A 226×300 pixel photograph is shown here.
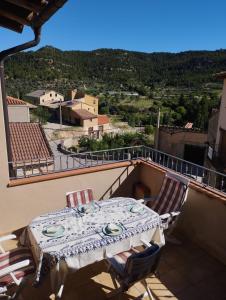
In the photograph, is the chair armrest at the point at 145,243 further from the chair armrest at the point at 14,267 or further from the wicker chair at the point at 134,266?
the chair armrest at the point at 14,267

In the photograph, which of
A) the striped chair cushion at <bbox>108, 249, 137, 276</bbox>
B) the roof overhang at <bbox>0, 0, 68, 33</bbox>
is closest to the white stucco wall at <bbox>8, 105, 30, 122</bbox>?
the roof overhang at <bbox>0, 0, 68, 33</bbox>

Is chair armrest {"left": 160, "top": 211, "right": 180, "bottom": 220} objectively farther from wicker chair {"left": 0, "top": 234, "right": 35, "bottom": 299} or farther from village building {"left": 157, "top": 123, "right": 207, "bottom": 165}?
village building {"left": 157, "top": 123, "right": 207, "bottom": 165}

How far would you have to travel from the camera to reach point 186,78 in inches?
2188

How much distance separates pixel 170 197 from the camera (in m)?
4.37

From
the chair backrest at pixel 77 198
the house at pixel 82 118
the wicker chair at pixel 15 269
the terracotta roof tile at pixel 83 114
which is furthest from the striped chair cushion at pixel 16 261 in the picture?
the terracotta roof tile at pixel 83 114

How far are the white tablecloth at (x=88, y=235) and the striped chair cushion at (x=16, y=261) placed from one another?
0.34 feet

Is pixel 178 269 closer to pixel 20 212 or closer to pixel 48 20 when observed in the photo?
pixel 20 212

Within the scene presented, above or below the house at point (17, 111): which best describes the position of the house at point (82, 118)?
below

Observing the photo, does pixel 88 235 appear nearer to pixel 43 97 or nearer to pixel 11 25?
pixel 11 25

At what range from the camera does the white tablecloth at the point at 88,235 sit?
9.13 feet

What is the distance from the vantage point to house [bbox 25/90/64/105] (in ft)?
175

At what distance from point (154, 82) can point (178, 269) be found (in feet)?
217

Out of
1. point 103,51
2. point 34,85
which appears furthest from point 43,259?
point 103,51

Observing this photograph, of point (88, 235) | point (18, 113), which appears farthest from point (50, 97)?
point (88, 235)
